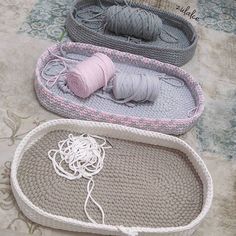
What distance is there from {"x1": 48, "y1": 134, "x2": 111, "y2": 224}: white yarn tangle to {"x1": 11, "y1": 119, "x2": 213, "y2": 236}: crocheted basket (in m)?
0.01

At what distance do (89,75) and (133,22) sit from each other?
32 cm

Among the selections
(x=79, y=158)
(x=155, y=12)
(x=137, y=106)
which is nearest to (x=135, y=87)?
(x=137, y=106)

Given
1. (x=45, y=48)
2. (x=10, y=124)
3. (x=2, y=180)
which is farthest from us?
(x=45, y=48)

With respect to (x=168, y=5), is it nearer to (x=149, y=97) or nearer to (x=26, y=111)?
(x=149, y=97)

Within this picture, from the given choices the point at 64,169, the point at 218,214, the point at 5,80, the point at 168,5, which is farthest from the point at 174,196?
the point at 168,5

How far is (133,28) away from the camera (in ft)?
4.66

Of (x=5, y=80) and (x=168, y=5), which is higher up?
(x=168, y=5)

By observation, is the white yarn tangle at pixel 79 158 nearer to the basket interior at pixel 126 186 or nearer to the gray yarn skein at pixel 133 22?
the basket interior at pixel 126 186

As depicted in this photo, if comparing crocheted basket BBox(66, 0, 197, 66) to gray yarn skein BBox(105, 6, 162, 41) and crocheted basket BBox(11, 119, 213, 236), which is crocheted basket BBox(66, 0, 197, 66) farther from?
crocheted basket BBox(11, 119, 213, 236)

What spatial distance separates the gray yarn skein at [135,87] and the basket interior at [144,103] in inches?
1.1

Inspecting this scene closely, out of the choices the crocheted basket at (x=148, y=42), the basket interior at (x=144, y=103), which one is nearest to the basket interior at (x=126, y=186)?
the basket interior at (x=144, y=103)

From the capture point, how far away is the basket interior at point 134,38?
1.47m

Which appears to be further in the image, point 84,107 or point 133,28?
point 133,28

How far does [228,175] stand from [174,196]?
0.60 ft
